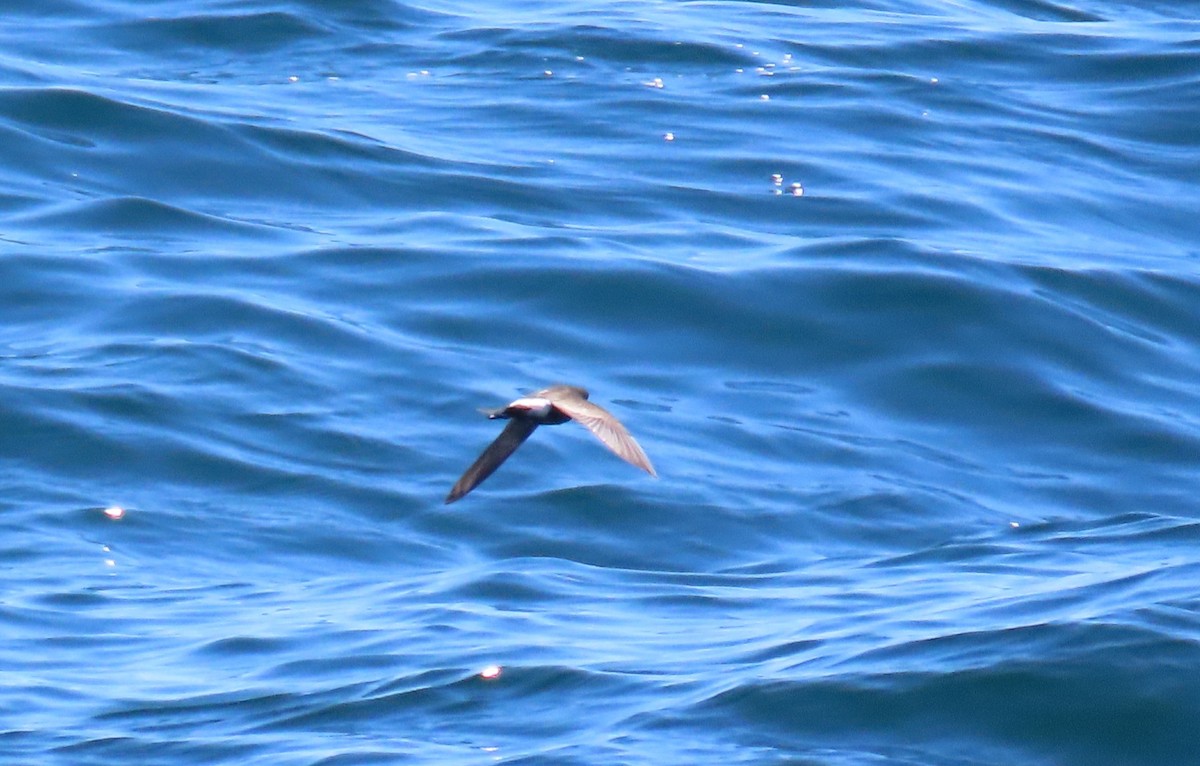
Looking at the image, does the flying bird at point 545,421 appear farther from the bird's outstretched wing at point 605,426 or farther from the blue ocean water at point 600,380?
the blue ocean water at point 600,380

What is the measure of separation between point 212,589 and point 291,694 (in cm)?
175

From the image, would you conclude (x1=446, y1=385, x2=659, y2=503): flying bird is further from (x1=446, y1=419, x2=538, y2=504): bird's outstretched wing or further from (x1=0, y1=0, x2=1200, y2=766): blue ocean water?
(x1=0, y1=0, x2=1200, y2=766): blue ocean water

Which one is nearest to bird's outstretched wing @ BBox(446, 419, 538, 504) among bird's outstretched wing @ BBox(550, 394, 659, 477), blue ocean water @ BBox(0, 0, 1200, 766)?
bird's outstretched wing @ BBox(550, 394, 659, 477)

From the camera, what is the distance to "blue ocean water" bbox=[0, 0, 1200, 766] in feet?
24.1

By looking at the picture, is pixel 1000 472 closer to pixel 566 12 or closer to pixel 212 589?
pixel 212 589

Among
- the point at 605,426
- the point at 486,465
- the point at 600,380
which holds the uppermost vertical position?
the point at 605,426

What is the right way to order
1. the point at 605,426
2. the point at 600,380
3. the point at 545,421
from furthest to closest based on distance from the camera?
the point at 600,380 < the point at 545,421 < the point at 605,426

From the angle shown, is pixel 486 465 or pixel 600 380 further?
pixel 600 380

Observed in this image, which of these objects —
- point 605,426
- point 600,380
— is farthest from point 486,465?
point 600,380

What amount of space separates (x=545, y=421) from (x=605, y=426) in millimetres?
389

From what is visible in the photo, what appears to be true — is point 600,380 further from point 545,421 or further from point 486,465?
point 486,465

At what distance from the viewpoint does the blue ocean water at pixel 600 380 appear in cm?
734

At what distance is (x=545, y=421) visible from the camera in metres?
6.31

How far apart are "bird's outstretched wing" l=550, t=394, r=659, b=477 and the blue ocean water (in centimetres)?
124
